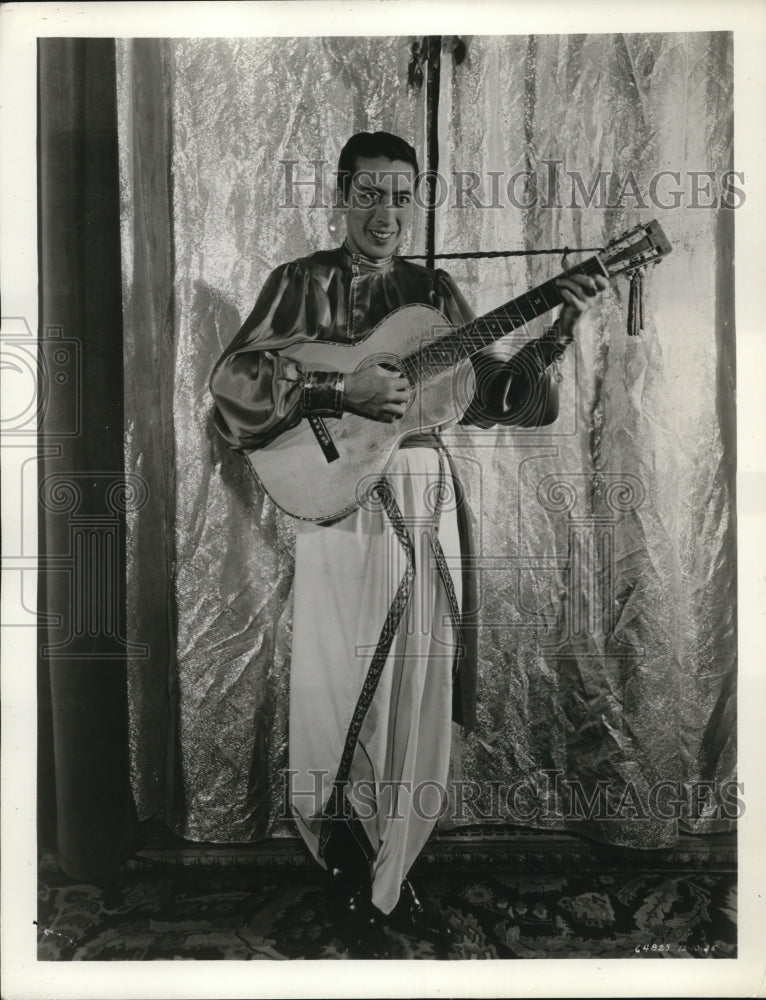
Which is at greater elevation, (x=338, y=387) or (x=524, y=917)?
(x=338, y=387)

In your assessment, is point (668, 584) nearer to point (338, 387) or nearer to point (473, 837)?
point (473, 837)

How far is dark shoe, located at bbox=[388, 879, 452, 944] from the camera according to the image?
165 cm

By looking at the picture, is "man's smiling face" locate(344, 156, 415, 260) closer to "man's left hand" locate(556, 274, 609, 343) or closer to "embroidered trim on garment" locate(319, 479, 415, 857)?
"man's left hand" locate(556, 274, 609, 343)

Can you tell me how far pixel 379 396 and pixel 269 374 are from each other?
247 mm

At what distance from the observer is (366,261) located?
1.71 meters

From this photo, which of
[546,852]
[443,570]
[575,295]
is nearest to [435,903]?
[546,852]

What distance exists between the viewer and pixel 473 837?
5.57ft

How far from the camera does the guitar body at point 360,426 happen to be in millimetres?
1670

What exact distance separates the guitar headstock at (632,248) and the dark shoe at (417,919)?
1407 millimetres

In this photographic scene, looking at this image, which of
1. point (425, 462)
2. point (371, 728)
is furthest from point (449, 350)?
point (371, 728)

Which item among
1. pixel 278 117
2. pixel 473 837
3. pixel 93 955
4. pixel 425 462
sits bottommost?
pixel 93 955

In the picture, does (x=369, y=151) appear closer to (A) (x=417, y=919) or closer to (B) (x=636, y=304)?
(B) (x=636, y=304)

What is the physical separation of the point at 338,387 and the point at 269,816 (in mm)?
950

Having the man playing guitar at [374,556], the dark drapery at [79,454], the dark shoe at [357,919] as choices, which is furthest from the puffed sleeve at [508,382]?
the dark shoe at [357,919]
